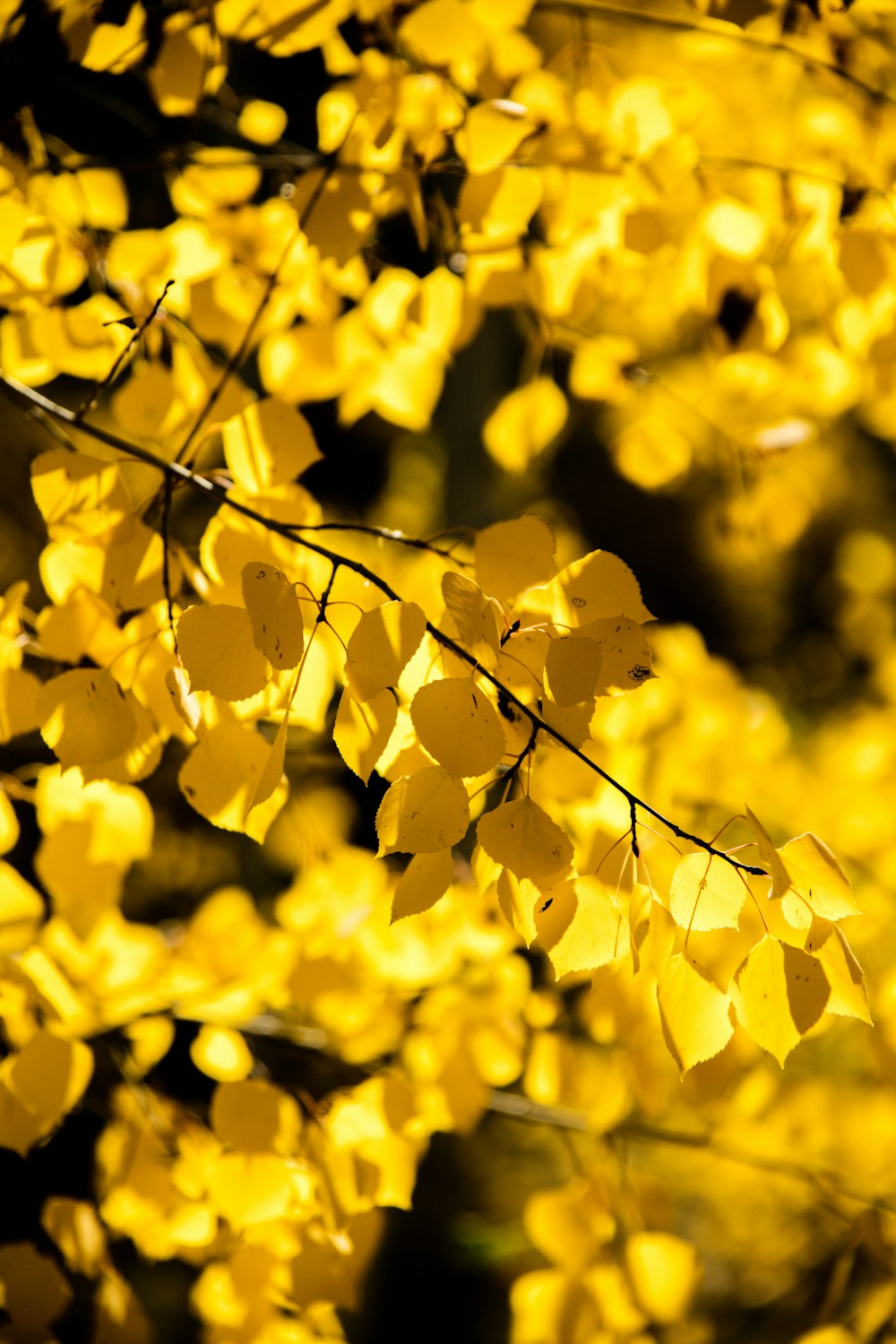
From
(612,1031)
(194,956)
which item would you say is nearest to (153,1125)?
(194,956)

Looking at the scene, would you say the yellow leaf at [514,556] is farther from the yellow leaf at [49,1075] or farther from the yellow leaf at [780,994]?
the yellow leaf at [49,1075]

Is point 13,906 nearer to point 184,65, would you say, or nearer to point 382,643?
point 382,643

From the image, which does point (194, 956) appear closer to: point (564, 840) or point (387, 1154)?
point (387, 1154)

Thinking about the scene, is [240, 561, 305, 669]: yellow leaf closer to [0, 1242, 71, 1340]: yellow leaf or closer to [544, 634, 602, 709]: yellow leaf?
[544, 634, 602, 709]: yellow leaf

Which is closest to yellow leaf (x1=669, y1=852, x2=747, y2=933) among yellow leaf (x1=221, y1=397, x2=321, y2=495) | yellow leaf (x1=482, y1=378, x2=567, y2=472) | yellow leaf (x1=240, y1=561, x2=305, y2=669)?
yellow leaf (x1=240, y1=561, x2=305, y2=669)

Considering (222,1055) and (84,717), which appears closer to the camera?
(84,717)

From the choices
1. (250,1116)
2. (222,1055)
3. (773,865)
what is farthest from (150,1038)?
(773,865)
